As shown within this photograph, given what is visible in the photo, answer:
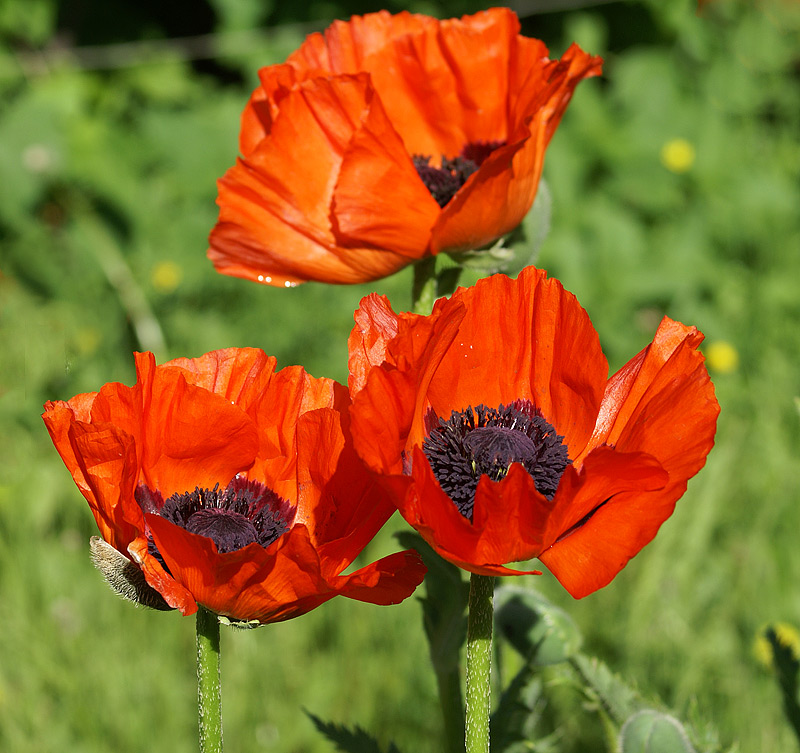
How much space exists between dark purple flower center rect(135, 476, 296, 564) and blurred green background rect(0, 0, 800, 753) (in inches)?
23.5

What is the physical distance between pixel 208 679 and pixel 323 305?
265cm

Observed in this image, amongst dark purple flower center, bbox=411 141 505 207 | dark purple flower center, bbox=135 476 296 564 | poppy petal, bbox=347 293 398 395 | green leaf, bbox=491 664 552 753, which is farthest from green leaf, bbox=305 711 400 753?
dark purple flower center, bbox=411 141 505 207

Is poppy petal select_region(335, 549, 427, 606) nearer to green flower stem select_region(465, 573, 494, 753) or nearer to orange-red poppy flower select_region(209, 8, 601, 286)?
green flower stem select_region(465, 573, 494, 753)

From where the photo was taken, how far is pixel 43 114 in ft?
12.6

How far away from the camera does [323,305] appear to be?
3514 millimetres

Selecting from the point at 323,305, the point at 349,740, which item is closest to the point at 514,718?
the point at 349,740

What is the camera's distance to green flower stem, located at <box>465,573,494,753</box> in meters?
0.87

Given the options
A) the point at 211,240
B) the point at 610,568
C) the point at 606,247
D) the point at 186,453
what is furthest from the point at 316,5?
the point at 610,568

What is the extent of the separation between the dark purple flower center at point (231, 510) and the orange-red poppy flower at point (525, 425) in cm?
17

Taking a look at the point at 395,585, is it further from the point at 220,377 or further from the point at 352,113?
the point at 352,113

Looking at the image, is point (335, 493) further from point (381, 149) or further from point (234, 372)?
point (381, 149)

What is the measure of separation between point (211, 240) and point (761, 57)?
4.32 m

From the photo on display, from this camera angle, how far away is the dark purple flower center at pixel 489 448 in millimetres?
949

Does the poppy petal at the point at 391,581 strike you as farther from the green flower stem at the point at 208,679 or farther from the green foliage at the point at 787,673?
the green foliage at the point at 787,673
